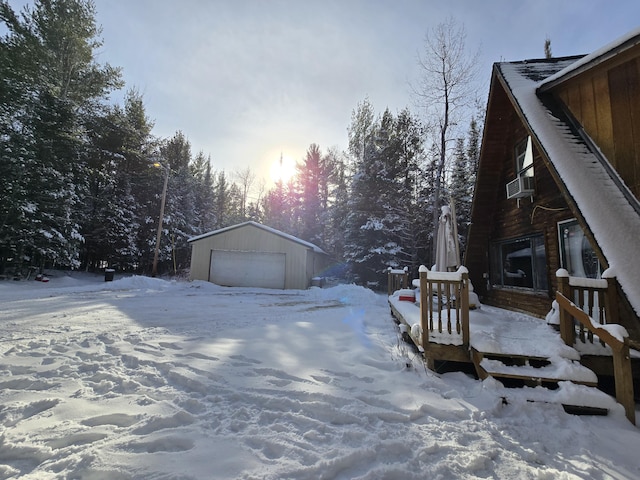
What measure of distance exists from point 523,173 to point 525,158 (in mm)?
330

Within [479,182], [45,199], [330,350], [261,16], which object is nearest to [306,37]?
[261,16]

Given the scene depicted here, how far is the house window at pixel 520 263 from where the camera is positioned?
5434 mm

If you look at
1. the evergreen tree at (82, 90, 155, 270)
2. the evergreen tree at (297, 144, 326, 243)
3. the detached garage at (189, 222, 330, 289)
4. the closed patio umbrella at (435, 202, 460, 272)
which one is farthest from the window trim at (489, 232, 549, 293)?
the evergreen tree at (297, 144, 326, 243)

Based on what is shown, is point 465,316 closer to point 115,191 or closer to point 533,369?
point 533,369

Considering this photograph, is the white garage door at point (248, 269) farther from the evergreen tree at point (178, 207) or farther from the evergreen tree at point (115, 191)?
the evergreen tree at point (115, 191)

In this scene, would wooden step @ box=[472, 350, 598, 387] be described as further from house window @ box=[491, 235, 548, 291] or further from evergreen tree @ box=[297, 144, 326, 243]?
evergreen tree @ box=[297, 144, 326, 243]

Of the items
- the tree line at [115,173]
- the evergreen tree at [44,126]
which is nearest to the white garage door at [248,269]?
the tree line at [115,173]

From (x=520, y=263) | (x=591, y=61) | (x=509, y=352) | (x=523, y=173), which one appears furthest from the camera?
(x=520, y=263)

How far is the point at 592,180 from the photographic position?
12.2 ft

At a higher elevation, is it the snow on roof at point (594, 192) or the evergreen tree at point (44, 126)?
the evergreen tree at point (44, 126)

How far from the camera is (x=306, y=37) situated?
7098 mm

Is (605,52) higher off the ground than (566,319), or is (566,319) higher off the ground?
(605,52)

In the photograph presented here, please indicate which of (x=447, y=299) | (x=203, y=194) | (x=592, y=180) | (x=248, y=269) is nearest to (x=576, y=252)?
(x=592, y=180)

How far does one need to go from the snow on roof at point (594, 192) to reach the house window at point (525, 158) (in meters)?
1.15
